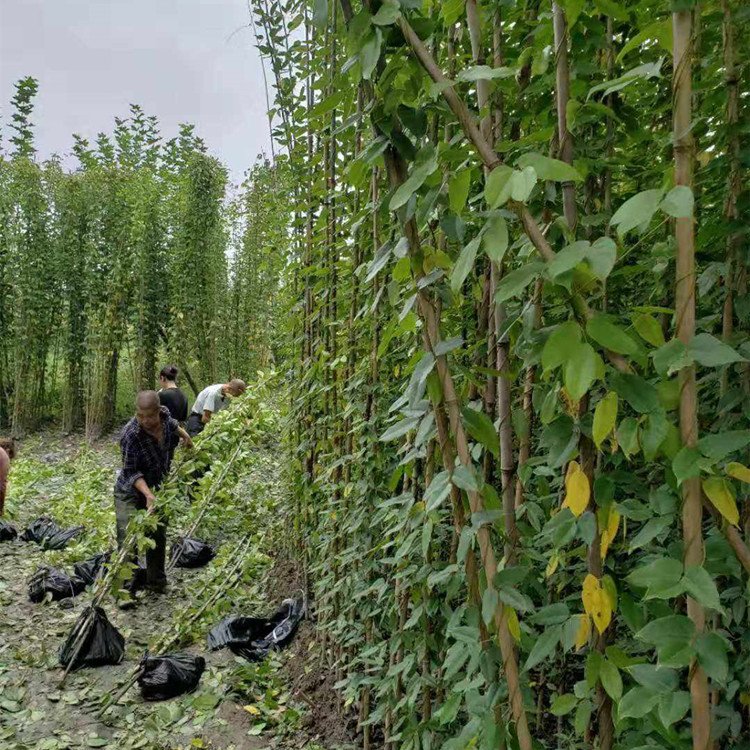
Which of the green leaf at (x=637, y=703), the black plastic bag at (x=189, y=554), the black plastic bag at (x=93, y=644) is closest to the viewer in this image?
the green leaf at (x=637, y=703)

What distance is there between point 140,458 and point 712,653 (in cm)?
424

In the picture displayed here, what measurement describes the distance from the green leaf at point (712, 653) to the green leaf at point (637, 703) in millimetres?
83

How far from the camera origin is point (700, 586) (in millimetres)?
661

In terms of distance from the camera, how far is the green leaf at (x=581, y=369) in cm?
65

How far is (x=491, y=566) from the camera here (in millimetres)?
910

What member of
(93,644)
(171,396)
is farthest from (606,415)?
(171,396)

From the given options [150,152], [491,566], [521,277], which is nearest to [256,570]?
[491,566]

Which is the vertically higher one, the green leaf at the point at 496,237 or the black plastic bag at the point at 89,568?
the green leaf at the point at 496,237

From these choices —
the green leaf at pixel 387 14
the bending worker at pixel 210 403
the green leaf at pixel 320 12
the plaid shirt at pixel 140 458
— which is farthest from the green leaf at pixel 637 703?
the bending worker at pixel 210 403

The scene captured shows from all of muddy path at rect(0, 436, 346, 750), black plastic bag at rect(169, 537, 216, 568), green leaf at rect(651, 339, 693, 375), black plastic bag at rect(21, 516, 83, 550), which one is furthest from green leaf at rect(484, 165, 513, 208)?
black plastic bag at rect(21, 516, 83, 550)

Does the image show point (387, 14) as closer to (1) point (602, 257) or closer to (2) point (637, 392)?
(1) point (602, 257)

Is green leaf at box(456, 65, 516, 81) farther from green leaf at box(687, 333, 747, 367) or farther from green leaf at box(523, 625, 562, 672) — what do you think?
green leaf at box(523, 625, 562, 672)

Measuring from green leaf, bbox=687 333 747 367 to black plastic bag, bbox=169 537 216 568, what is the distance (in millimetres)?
4847

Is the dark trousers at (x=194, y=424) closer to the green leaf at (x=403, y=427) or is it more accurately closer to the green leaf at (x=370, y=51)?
the green leaf at (x=403, y=427)
